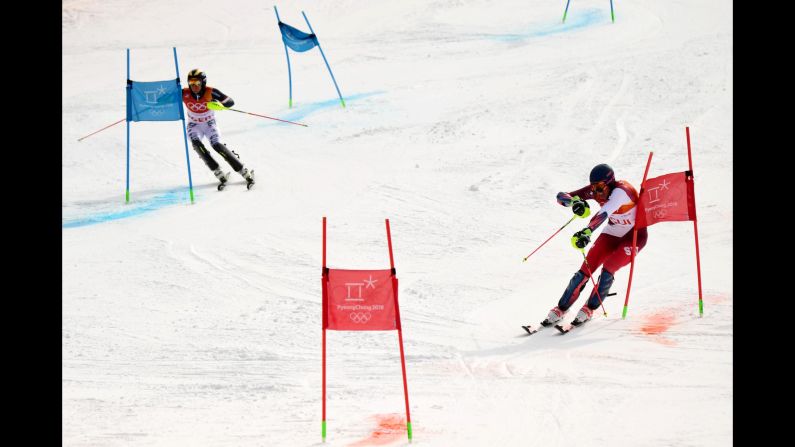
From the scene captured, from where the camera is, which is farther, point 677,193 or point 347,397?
point 677,193

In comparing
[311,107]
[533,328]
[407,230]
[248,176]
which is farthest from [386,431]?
[311,107]

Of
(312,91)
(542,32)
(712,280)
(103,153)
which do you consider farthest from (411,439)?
(542,32)

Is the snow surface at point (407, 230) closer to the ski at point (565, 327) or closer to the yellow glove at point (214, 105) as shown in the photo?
the ski at point (565, 327)

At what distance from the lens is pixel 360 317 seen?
7.37 m

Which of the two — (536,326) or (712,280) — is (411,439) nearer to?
(536,326)

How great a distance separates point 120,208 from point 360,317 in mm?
6758

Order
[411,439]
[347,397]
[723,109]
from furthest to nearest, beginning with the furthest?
[723,109], [347,397], [411,439]

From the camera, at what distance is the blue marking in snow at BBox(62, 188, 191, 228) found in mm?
12789

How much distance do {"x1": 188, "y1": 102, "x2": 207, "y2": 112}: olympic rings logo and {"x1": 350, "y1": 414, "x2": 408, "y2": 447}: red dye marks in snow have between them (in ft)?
21.2

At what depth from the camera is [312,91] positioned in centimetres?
1727

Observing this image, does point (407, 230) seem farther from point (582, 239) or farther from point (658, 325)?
point (658, 325)

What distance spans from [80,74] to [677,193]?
1323 cm

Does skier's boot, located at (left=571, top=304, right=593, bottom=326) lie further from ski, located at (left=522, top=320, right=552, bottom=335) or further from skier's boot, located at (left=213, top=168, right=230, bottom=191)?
skier's boot, located at (left=213, top=168, right=230, bottom=191)

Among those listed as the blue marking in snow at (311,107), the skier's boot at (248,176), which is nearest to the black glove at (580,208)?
the skier's boot at (248,176)
